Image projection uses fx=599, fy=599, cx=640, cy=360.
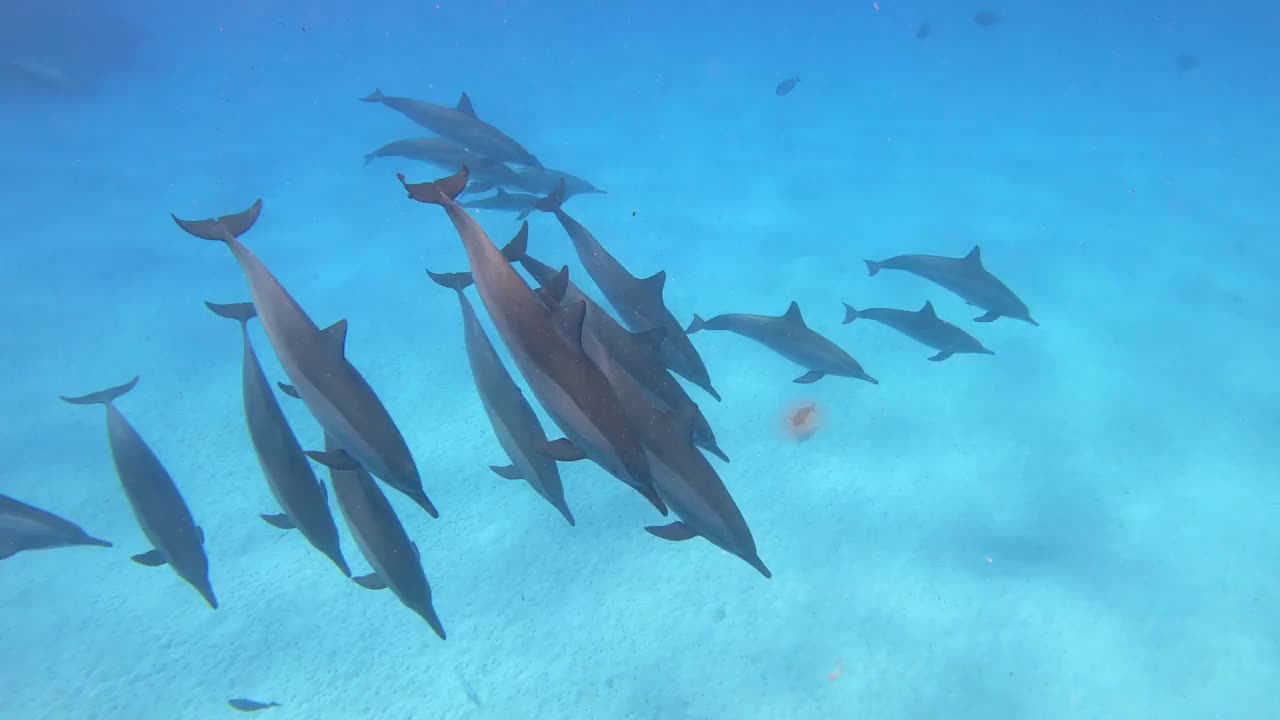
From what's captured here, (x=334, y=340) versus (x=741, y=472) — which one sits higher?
(x=334, y=340)

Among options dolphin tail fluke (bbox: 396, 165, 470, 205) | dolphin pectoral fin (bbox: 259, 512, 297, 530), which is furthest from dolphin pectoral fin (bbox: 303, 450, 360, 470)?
dolphin tail fluke (bbox: 396, 165, 470, 205)

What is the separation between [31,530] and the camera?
2908 mm

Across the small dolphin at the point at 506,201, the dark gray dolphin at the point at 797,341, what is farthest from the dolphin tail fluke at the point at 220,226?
the small dolphin at the point at 506,201

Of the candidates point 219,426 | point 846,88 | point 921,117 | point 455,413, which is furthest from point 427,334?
point 846,88

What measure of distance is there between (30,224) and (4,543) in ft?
42.3

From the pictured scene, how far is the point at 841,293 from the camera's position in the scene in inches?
352

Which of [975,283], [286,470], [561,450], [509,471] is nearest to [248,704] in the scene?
[286,470]

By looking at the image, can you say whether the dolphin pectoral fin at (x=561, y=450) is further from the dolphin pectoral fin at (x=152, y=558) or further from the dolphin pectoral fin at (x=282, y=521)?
the dolphin pectoral fin at (x=152, y=558)

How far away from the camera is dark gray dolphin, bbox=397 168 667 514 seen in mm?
1892

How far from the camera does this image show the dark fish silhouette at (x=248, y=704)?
384 cm

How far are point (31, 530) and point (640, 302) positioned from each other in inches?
126

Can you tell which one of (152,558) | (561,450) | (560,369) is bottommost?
(152,558)

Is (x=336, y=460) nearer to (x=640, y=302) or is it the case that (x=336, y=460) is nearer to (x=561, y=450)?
(x=561, y=450)

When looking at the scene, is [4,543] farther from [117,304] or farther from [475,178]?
[117,304]
